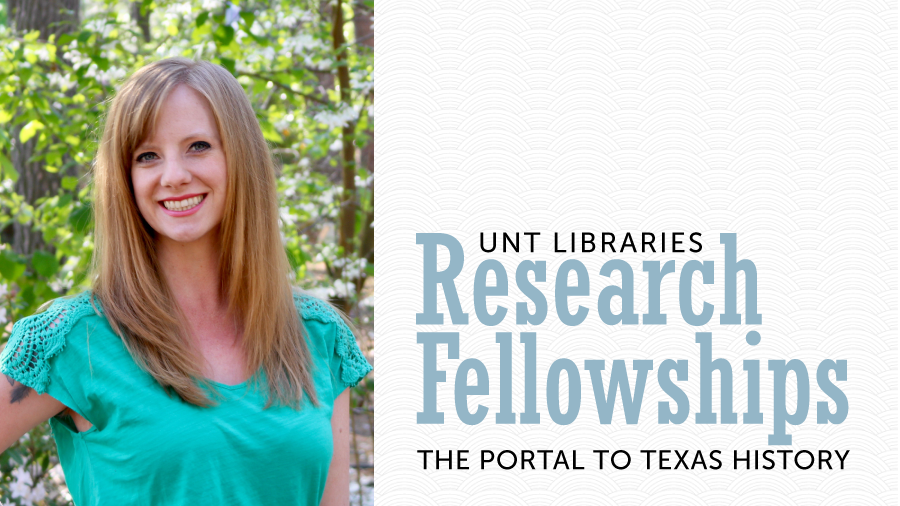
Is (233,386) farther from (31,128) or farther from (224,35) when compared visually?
(31,128)

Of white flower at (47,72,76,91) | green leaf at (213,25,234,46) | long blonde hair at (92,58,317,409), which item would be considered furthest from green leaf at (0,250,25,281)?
long blonde hair at (92,58,317,409)

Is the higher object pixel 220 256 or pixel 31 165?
pixel 31 165

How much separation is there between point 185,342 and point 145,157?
0.32 m

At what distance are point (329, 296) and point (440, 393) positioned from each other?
82 cm

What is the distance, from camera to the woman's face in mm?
1378

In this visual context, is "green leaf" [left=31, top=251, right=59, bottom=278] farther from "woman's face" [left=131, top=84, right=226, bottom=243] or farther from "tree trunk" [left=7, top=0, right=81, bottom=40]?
"tree trunk" [left=7, top=0, right=81, bottom=40]

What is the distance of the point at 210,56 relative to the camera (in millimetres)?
2787

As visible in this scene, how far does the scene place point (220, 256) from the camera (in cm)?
152

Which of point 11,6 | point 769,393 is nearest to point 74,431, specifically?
point 769,393

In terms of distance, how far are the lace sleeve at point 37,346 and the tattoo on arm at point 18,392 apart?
0.04ft

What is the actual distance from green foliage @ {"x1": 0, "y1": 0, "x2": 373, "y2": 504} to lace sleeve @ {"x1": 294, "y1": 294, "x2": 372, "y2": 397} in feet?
3.06

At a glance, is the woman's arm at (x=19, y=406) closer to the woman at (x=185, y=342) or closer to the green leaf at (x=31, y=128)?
the woman at (x=185, y=342)

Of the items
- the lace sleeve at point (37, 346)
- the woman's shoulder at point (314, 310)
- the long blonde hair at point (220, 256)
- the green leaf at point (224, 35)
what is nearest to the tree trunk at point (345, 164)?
the green leaf at point (224, 35)

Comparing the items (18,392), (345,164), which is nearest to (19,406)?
(18,392)
